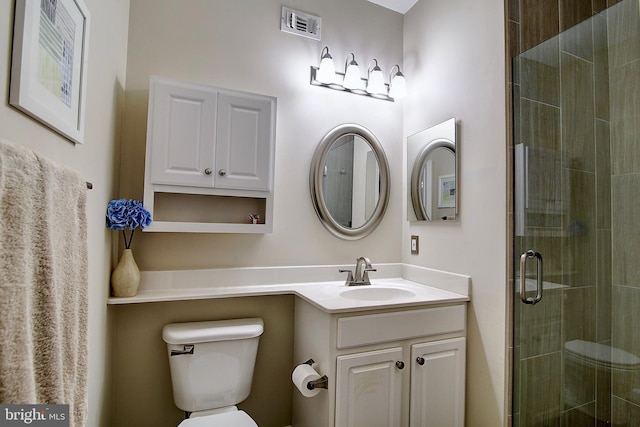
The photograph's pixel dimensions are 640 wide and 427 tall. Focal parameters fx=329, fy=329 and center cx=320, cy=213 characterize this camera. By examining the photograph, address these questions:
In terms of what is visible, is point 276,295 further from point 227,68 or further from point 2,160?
point 2,160

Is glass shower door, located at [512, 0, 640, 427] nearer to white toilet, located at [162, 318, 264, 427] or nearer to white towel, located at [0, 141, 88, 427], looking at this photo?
white toilet, located at [162, 318, 264, 427]

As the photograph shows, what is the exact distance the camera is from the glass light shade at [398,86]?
2.08 meters

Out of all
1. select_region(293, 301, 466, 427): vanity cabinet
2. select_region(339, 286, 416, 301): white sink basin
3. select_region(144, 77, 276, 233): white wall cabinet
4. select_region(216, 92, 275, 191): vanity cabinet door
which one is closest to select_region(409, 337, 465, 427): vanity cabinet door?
select_region(293, 301, 466, 427): vanity cabinet

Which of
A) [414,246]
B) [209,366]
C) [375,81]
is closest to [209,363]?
[209,366]

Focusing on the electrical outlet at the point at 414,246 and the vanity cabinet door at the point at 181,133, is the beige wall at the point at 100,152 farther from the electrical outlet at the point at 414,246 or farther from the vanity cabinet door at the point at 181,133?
the electrical outlet at the point at 414,246

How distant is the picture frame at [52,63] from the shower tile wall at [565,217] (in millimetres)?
1657

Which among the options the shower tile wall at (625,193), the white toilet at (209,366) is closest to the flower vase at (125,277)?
the white toilet at (209,366)

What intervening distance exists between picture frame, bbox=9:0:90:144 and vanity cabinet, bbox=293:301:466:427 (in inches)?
45.6

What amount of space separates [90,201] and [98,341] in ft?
1.83

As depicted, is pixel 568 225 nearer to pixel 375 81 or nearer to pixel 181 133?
pixel 375 81

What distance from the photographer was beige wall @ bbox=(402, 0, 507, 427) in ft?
4.93

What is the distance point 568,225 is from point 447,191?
0.56m

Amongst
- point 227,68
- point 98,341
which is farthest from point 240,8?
point 98,341

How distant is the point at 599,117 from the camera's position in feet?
4.66
